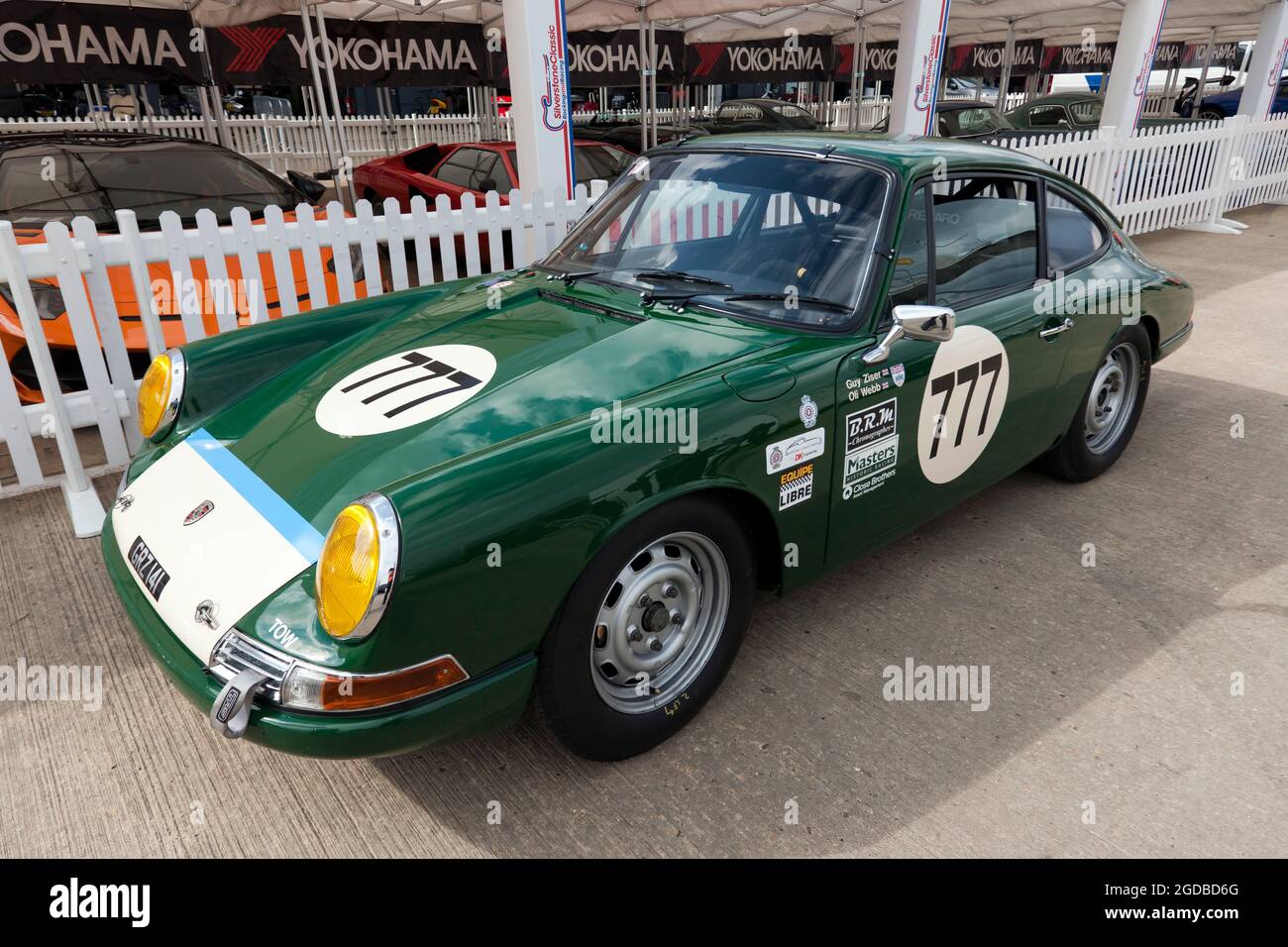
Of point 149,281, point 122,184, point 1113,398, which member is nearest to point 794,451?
point 1113,398

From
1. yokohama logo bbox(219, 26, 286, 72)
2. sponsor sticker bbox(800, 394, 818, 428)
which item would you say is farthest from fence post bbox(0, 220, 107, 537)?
yokohama logo bbox(219, 26, 286, 72)

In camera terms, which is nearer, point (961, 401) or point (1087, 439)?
point (961, 401)

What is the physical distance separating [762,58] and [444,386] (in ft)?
55.3

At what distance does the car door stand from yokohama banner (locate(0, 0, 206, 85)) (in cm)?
1036

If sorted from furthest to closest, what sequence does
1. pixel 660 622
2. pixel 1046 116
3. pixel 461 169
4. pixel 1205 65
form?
pixel 1205 65
pixel 1046 116
pixel 461 169
pixel 660 622

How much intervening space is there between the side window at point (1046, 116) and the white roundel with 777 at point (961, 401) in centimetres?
1356

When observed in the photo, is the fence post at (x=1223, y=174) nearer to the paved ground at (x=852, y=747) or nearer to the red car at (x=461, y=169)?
the red car at (x=461, y=169)

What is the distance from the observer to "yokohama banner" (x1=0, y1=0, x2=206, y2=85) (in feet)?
30.0

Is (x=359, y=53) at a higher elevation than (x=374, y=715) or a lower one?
higher

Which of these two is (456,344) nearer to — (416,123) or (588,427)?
(588,427)

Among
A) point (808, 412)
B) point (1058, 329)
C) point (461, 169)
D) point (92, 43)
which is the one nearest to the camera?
point (808, 412)

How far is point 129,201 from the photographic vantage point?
18.6ft

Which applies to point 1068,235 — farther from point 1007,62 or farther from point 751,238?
point 1007,62

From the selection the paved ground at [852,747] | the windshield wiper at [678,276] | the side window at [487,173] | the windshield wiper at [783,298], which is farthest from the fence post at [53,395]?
the side window at [487,173]
